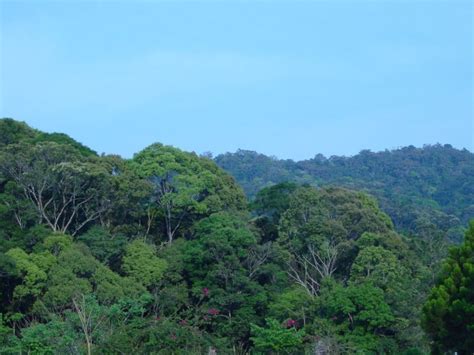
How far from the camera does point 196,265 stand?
955 inches

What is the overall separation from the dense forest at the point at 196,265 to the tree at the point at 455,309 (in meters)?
0.03

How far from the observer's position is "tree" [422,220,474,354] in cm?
1764

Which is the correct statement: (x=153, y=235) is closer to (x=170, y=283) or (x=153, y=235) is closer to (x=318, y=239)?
(x=170, y=283)

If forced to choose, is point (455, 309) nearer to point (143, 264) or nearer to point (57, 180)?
point (143, 264)

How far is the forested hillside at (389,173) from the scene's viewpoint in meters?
57.8

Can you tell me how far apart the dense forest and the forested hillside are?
84.3 ft

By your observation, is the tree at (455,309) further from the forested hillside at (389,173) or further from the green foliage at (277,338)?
the forested hillside at (389,173)

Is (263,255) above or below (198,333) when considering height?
above

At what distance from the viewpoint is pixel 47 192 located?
25234mm

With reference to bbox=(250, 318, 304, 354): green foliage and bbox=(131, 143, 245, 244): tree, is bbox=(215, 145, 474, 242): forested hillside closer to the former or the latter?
bbox=(131, 143, 245, 244): tree

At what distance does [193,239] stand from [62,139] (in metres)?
6.15

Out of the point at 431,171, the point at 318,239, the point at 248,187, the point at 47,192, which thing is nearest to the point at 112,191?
the point at 47,192

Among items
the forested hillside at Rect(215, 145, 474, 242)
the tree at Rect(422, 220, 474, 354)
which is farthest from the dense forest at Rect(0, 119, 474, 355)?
the forested hillside at Rect(215, 145, 474, 242)

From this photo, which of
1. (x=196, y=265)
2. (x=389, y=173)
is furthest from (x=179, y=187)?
(x=389, y=173)
